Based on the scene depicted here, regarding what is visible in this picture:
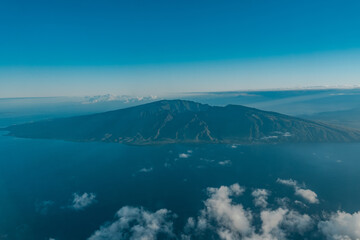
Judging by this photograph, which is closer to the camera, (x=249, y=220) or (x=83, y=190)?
(x=249, y=220)

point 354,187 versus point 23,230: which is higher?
point 23,230

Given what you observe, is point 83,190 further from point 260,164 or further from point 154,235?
point 260,164

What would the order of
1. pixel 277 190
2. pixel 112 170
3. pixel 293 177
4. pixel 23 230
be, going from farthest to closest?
pixel 112 170, pixel 293 177, pixel 277 190, pixel 23 230

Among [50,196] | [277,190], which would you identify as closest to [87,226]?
[50,196]

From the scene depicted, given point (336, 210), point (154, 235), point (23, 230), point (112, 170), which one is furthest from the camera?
point (112, 170)

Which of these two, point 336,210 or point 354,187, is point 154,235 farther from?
point 354,187

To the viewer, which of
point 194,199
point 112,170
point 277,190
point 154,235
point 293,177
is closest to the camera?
point 154,235

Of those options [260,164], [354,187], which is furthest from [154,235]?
[354,187]
